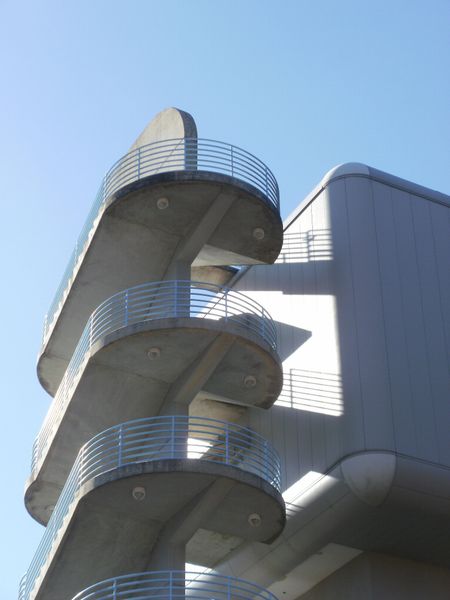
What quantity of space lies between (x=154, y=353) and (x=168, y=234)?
3.93m

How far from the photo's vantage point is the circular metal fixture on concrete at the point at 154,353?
25.6 m

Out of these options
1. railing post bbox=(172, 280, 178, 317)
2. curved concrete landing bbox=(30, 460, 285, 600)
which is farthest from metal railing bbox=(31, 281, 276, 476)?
curved concrete landing bbox=(30, 460, 285, 600)

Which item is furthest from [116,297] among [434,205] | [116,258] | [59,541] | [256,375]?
[434,205]

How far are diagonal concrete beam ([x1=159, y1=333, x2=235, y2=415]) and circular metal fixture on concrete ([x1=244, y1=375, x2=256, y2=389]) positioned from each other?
100 cm

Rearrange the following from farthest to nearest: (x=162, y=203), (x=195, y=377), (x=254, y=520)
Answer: (x=162, y=203)
(x=195, y=377)
(x=254, y=520)

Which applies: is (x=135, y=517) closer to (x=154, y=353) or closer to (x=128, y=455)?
(x=128, y=455)

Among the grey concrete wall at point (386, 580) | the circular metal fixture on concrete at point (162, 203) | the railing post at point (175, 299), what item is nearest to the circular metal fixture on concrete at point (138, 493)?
the railing post at point (175, 299)

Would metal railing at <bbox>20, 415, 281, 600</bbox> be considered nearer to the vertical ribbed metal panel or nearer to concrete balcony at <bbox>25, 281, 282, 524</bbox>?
concrete balcony at <bbox>25, 281, 282, 524</bbox>

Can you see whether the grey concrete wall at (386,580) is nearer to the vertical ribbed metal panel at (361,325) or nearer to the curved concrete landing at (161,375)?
the vertical ribbed metal panel at (361,325)

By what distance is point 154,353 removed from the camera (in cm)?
2567

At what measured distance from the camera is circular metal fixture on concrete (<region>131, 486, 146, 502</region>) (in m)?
23.8

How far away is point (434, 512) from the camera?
25156mm

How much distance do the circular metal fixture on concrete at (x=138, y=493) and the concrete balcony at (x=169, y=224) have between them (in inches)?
254

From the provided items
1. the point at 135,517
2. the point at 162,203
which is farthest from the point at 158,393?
the point at 162,203
